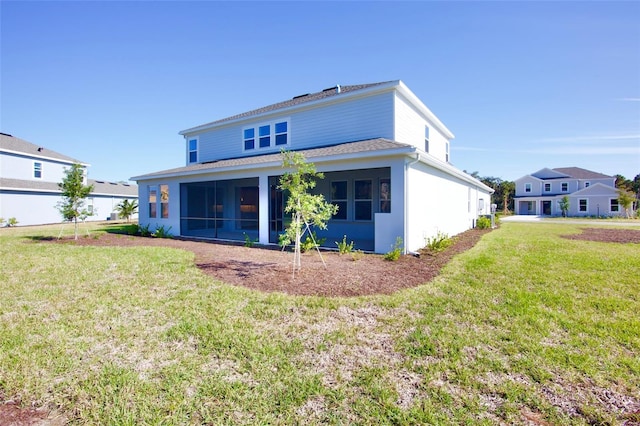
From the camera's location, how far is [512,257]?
27.4 ft

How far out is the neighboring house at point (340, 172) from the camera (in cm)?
912

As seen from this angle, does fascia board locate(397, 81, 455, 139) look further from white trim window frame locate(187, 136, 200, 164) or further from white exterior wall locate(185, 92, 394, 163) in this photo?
white trim window frame locate(187, 136, 200, 164)

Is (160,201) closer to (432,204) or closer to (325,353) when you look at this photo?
(432,204)

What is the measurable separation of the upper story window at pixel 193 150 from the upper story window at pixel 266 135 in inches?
167

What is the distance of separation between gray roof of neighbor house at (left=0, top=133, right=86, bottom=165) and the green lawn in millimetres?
26491

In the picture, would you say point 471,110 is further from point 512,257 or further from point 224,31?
point 224,31

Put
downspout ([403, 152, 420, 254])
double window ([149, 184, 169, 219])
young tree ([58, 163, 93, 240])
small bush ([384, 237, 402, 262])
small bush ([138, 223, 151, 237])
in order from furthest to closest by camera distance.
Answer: double window ([149, 184, 169, 219]), small bush ([138, 223, 151, 237]), young tree ([58, 163, 93, 240]), downspout ([403, 152, 420, 254]), small bush ([384, 237, 402, 262])

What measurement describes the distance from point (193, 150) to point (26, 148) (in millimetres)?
18637

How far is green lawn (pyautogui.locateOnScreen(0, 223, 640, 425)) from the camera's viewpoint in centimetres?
238

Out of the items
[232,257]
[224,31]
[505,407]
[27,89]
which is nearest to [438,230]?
[232,257]

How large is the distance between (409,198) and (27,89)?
64.4 feet

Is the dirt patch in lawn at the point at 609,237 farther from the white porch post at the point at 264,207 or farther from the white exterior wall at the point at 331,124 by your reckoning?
the white porch post at the point at 264,207

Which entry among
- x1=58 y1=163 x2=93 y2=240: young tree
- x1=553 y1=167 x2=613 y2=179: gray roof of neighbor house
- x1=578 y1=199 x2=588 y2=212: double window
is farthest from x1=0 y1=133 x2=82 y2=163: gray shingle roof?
x1=553 y1=167 x2=613 y2=179: gray roof of neighbor house

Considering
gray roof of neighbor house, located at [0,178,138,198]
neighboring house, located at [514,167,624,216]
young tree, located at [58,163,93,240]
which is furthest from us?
neighboring house, located at [514,167,624,216]
